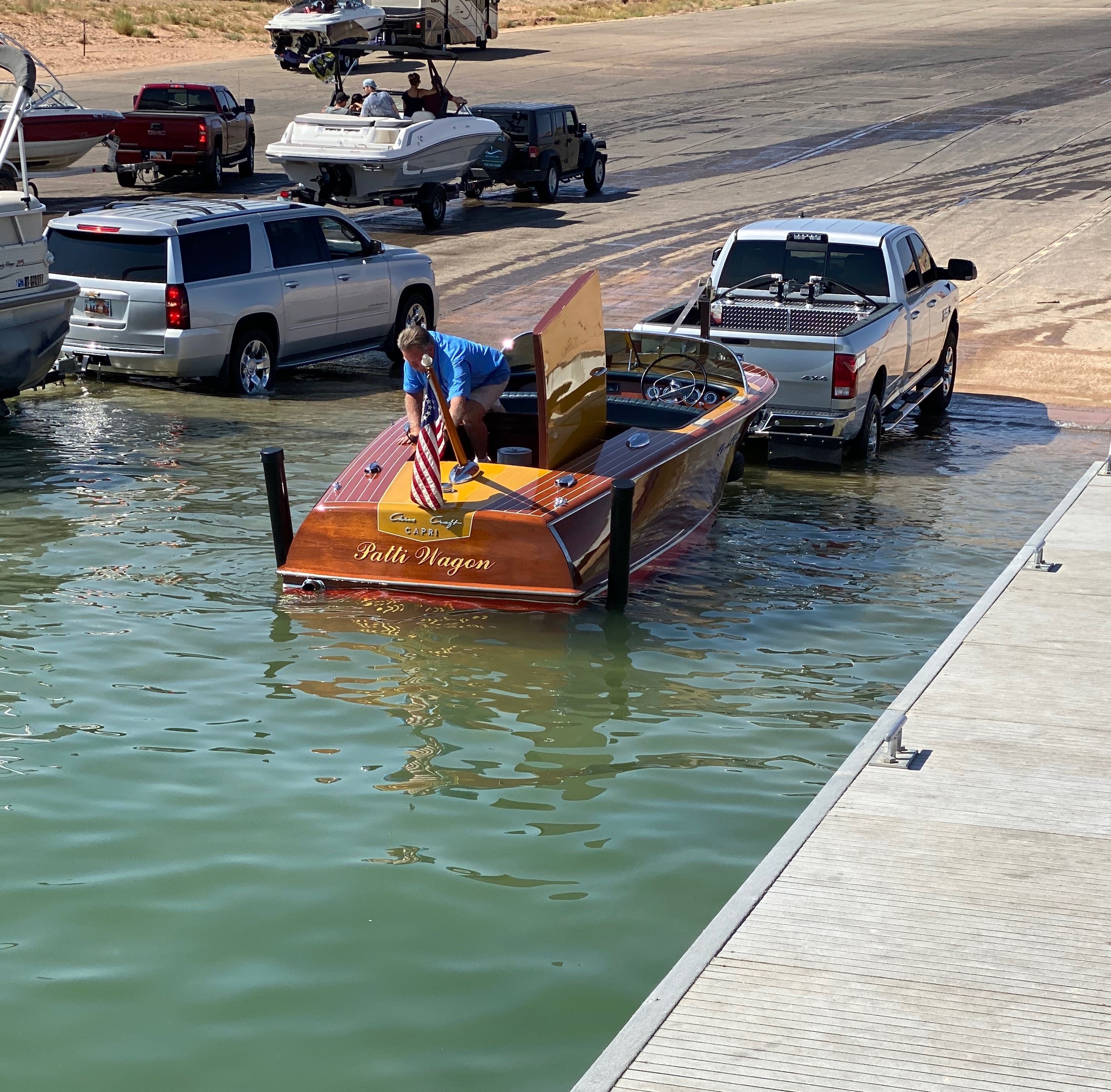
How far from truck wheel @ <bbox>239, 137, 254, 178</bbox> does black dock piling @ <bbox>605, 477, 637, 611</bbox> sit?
2373 cm

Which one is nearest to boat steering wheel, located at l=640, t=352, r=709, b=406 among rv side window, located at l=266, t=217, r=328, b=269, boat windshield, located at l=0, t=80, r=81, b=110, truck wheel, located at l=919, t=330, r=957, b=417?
truck wheel, located at l=919, t=330, r=957, b=417

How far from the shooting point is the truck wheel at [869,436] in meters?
13.6

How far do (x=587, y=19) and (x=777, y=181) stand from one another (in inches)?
1411

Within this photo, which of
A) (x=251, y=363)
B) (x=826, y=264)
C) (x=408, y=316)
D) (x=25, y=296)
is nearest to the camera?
(x=25, y=296)

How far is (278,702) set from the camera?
26.6ft

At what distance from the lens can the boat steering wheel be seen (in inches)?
467

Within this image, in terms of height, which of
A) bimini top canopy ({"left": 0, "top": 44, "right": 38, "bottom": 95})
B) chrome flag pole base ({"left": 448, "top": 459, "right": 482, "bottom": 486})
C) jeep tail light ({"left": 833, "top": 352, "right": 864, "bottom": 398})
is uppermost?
bimini top canopy ({"left": 0, "top": 44, "right": 38, "bottom": 95})

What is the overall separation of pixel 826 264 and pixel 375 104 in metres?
13.4

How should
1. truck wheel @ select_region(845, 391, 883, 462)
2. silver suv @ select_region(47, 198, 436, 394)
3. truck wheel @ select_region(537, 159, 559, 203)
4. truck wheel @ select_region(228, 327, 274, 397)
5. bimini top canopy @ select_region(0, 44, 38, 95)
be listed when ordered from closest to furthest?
truck wheel @ select_region(845, 391, 883, 462)
silver suv @ select_region(47, 198, 436, 394)
bimini top canopy @ select_region(0, 44, 38, 95)
truck wheel @ select_region(228, 327, 274, 397)
truck wheel @ select_region(537, 159, 559, 203)

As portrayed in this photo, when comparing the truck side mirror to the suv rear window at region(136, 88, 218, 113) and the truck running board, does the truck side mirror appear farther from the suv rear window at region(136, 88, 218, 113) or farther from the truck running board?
the suv rear window at region(136, 88, 218, 113)

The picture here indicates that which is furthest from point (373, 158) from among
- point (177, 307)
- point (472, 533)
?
point (472, 533)

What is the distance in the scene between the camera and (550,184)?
28.8m

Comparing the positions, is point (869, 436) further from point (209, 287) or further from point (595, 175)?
point (595, 175)

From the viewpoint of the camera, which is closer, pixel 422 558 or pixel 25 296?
pixel 422 558
